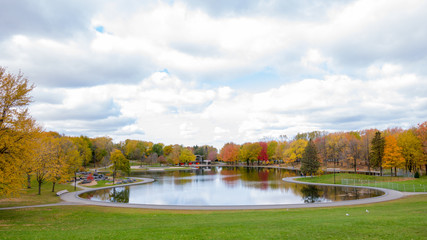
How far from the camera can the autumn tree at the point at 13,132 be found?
1956 cm

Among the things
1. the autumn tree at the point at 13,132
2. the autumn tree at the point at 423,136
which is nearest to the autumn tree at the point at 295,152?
the autumn tree at the point at 423,136

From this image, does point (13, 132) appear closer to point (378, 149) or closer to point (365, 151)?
point (378, 149)

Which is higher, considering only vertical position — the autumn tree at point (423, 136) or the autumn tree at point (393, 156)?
the autumn tree at point (423, 136)

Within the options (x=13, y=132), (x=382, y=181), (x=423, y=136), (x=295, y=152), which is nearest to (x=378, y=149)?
(x=423, y=136)

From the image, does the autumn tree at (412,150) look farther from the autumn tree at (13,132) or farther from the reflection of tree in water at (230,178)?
the autumn tree at (13,132)

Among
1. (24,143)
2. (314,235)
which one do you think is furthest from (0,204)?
(314,235)

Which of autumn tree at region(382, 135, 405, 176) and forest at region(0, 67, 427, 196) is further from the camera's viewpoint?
autumn tree at region(382, 135, 405, 176)

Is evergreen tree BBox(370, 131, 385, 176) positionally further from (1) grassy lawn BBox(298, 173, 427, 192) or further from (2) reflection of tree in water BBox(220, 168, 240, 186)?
(2) reflection of tree in water BBox(220, 168, 240, 186)

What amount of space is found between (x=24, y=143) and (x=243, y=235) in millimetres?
18219

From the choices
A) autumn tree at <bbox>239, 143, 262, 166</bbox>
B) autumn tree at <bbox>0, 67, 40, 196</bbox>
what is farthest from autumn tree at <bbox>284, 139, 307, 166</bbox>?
autumn tree at <bbox>0, 67, 40, 196</bbox>

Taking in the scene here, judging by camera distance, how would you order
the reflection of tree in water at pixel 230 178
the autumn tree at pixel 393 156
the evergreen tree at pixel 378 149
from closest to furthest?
the autumn tree at pixel 393 156
the reflection of tree in water at pixel 230 178
the evergreen tree at pixel 378 149

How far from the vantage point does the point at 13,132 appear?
20.2 metres

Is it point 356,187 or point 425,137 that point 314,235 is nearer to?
point 356,187

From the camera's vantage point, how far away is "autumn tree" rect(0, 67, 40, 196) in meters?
19.6
